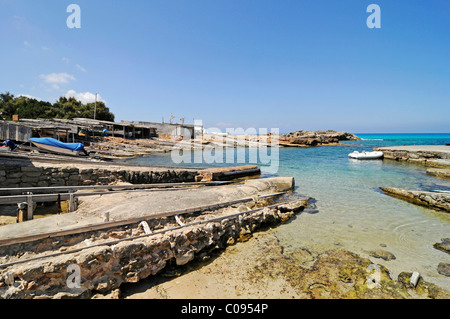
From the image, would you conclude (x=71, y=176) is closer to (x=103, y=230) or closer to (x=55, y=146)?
(x=103, y=230)

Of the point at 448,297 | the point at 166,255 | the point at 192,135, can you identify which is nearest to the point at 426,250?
the point at 448,297

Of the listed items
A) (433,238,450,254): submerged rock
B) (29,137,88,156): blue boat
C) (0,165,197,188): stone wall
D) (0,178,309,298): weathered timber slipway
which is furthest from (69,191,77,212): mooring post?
(29,137,88,156): blue boat

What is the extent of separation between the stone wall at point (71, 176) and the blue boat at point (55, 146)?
352 inches

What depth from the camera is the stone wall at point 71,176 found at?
30.5ft

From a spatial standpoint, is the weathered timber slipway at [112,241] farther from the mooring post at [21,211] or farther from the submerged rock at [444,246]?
the submerged rock at [444,246]

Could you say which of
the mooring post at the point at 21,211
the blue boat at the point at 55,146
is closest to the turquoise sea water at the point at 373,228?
the mooring post at the point at 21,211

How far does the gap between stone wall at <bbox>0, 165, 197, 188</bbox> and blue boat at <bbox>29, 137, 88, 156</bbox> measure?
29.3 feet

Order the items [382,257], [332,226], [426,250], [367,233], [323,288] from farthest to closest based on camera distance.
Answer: [332,226] → [367,233] → [426,250] → [382,257] → [323,288]

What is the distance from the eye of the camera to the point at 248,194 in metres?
10.6

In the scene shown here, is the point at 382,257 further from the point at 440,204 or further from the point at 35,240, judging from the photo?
the point at 35,240

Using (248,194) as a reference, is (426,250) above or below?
below

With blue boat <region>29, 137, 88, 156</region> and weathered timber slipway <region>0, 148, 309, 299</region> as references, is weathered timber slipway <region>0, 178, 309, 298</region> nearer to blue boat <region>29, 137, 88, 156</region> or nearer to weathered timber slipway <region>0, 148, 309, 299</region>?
weathered timber slipway <region>0, 148, 309, 299</region>

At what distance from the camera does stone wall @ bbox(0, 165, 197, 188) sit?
30.5 feet
